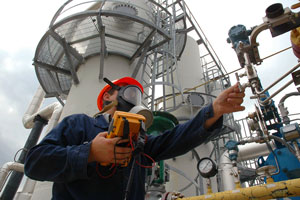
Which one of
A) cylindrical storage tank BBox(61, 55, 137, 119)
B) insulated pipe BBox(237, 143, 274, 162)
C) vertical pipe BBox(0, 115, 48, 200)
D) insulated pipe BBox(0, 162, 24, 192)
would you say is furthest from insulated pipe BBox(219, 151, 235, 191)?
vertical pipe BBox(0, 115, 48, 200)

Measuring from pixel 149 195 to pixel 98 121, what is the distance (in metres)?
1.48

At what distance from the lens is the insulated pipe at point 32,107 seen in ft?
23.3

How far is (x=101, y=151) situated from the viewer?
98cm

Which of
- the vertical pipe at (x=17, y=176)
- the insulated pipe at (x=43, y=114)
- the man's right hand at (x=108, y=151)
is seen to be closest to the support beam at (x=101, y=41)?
the man's right hand at (x=108, y=151)

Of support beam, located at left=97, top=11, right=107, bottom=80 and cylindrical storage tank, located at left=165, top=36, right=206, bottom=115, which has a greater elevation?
cylindrical storage tank, located at left=165, top=36, right=206, bottom=115

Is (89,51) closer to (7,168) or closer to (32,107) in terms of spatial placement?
(7,168)

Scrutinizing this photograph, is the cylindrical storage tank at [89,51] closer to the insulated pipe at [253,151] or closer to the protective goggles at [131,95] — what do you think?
the protective goggles at [131,95]

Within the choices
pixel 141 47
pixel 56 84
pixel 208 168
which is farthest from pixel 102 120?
pixel 56 84

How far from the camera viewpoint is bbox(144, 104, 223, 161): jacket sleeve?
1.24 meters

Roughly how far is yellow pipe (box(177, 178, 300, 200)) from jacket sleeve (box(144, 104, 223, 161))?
1.99ft

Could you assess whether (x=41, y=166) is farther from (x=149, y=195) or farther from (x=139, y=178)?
(x=149, y=195)

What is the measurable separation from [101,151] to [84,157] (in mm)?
78

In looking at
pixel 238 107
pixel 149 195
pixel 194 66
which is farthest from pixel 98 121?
pixel 194 66

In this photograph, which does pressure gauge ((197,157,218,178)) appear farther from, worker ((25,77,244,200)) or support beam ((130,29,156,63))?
support beam ((130,29,156,63))
